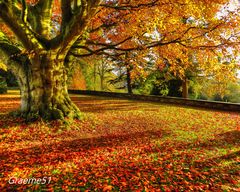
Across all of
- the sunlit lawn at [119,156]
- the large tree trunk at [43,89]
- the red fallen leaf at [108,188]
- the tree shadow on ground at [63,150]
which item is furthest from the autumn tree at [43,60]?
the red fallen leaf at [108,188]

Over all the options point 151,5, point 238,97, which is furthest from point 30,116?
point 238,97

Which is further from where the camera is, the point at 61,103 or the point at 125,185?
the point at 61,103

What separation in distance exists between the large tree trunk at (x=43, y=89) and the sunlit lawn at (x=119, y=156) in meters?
0.66

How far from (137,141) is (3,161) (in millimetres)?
4609

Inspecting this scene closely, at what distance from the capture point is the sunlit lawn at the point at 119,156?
430cm

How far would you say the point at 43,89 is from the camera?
866 cm

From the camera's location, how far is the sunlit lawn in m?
4.30

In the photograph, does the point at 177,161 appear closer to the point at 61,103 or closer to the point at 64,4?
the point at 61,103

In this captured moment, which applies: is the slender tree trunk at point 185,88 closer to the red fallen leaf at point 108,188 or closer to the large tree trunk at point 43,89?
the large tree trunk at point 43,89

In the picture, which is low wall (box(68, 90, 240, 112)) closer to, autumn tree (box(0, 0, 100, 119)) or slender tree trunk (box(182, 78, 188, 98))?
slender tree trunk (box(182, 78, 188, 98))

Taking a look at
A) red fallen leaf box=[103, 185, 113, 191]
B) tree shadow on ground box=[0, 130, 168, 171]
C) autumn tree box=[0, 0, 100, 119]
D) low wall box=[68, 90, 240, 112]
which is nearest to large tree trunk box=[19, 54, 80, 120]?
autumn tree box=[0, 0, 100, 119]

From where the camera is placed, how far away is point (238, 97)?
39.5 metres

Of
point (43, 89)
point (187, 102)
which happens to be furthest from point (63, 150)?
point (187, 102)

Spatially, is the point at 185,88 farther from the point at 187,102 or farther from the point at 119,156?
the point at 119,156
